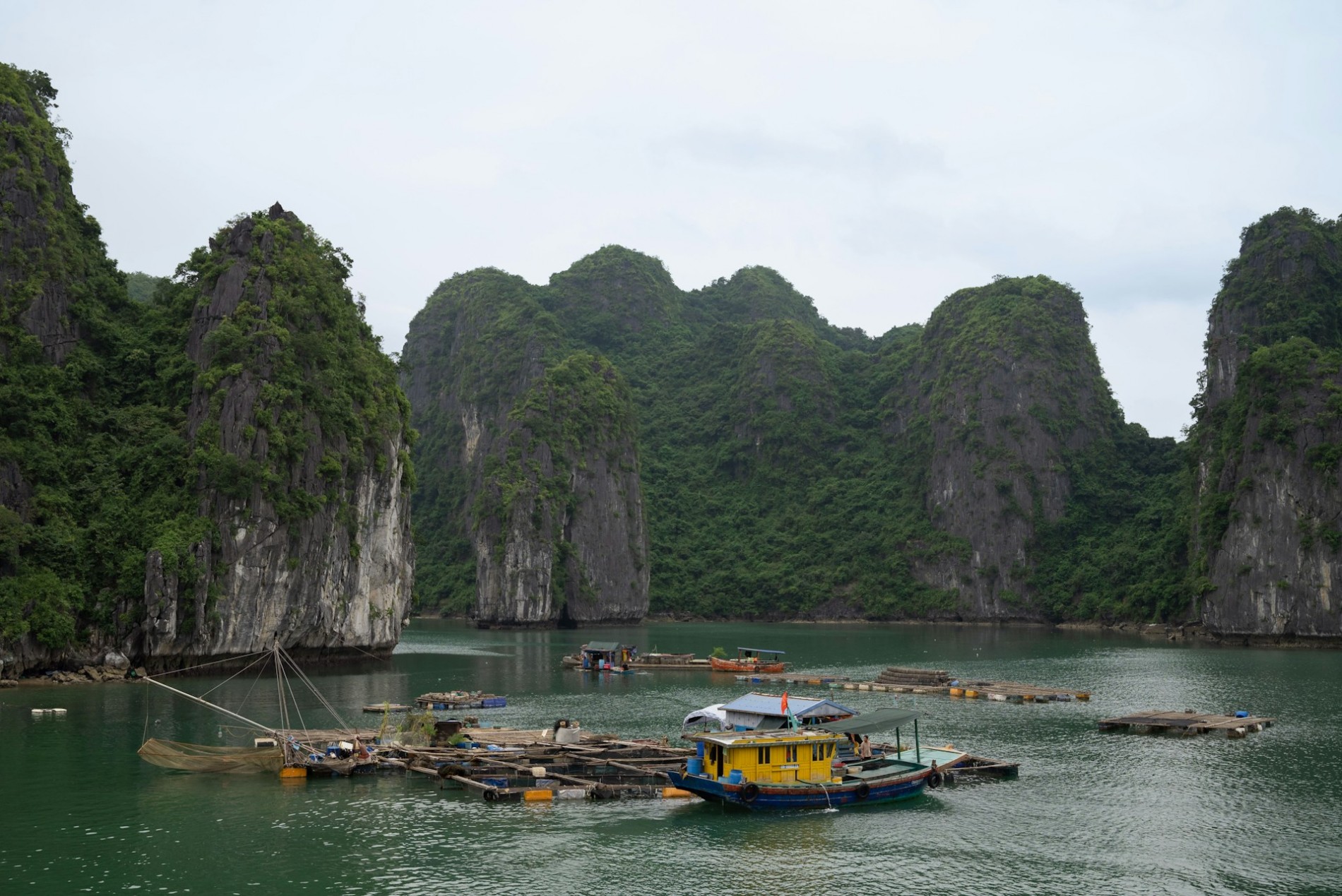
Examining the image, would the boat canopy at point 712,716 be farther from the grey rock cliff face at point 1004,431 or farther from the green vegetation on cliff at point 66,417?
the grey rock cliff face at point 1004,431

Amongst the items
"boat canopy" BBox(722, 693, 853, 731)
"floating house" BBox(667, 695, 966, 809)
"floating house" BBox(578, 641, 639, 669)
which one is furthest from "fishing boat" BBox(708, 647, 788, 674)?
"floating house" BBox(667, 695, 966, 809)

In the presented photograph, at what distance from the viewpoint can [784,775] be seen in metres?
27.3

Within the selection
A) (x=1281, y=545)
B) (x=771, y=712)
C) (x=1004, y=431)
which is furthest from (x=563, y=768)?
(x=1004, y=431)

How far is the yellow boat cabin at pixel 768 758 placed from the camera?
27000mm

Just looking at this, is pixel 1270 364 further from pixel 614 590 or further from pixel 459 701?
pixel 459 701

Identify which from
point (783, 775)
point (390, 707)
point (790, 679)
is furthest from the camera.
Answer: point (790, 679)

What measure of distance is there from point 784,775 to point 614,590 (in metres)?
89.8

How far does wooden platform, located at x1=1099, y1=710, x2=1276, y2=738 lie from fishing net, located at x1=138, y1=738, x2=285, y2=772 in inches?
1090

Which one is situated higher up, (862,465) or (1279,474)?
(862,465)

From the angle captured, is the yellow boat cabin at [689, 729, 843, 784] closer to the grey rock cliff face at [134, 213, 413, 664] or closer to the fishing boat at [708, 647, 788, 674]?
the grey rock cliff face at [134, 213, 413, 664]

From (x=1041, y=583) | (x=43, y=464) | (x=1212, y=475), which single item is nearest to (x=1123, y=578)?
(x=1041, y=583)

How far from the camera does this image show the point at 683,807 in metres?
27.3

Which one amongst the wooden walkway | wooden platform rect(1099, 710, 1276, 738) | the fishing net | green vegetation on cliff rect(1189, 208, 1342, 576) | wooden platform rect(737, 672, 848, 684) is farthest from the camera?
green vegetation on cliff rect(1189, 208, 1342, 576)

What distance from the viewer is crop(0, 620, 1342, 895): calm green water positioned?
21344 mm
